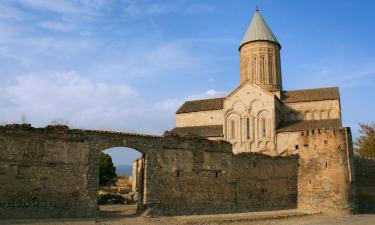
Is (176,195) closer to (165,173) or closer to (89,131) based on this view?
(165,173)

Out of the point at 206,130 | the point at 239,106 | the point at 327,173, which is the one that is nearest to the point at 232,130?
the point at 239,106

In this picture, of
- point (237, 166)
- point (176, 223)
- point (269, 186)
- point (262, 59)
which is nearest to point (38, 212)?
point (176, 223)

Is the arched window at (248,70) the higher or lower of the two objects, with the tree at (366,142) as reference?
higher

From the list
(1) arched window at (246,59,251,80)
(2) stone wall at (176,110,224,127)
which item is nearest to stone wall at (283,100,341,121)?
(1) arched window at (246,59,251,80)

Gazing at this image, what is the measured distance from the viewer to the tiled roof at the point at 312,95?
33.2 meters

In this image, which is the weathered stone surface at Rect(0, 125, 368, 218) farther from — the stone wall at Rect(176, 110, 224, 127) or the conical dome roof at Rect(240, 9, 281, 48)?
the conical dome roof at Rect(240, 9, 281, 48)

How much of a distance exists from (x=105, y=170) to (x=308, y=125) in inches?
687

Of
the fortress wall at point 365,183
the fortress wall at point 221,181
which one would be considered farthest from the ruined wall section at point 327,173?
the fortress wall at point 365,183

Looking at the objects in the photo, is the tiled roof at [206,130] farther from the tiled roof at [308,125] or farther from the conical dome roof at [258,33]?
the conical dome roof at [258,33]

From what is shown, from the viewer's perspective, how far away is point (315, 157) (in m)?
23.5

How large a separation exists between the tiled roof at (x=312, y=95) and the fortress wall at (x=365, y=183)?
8.00 metres

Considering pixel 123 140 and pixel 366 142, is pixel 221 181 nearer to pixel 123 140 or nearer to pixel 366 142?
pixel 123 140

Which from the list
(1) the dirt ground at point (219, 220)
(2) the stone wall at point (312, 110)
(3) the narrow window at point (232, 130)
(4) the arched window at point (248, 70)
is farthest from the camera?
(4) the arched window at point (248, 70)

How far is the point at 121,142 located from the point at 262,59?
851 inches
